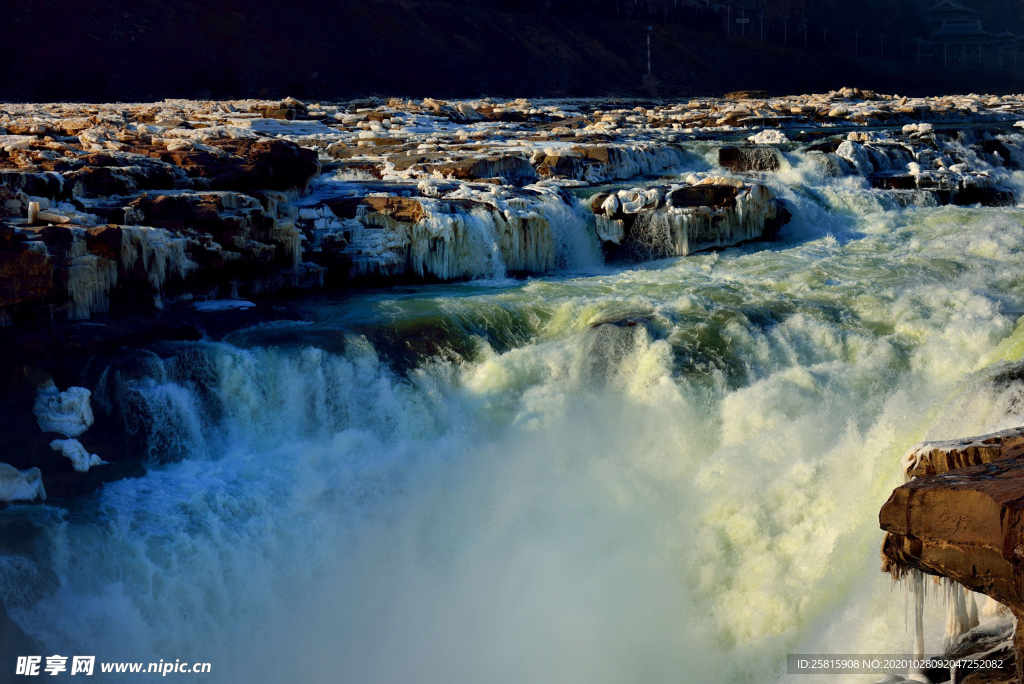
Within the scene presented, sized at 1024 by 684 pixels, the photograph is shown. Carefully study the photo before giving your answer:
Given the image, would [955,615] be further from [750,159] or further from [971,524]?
[750,159]

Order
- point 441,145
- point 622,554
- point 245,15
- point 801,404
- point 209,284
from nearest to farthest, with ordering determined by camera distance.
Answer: point 622,554, point 801,404, point 209,284, point 441,145, point 245,15

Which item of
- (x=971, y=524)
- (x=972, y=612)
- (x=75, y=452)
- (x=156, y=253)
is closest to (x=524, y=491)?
(x=75, y=452)

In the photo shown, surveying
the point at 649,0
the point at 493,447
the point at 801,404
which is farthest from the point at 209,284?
the point at 649,0

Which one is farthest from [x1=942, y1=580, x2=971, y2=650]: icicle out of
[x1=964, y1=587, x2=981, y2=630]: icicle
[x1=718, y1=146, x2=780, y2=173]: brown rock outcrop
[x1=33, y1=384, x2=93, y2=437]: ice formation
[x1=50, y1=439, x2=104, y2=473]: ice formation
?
[x1=718, y1=146, x2=780, y2=173]: brown rock outcrop

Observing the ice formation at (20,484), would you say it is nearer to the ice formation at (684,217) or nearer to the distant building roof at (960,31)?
the ice formation at (684,217)

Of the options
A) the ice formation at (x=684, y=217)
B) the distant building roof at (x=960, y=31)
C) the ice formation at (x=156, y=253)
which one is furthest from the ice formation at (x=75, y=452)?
the distant building roof at (x=960, y=31)

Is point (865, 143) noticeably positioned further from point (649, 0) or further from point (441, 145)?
point (649, 0)

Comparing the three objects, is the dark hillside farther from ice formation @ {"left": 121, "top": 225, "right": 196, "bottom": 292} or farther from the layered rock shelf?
ice formation @ {"left": 121, "top": 225, "right": 196, "bottom": 292}
